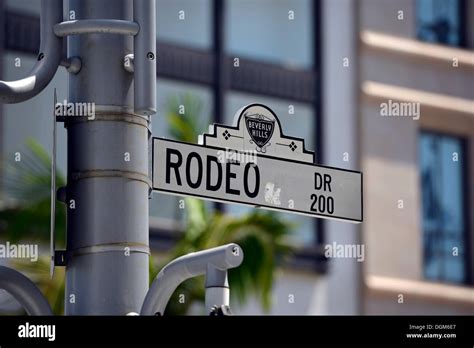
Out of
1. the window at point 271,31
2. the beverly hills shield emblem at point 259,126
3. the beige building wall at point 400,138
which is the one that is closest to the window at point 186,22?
the window at point 271,31

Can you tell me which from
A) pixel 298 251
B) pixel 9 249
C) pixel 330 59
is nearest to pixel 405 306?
pixel 298 251

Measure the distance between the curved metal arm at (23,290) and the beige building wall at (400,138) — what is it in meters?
18.6

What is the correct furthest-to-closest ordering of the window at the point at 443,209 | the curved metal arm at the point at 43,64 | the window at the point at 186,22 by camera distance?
the window at the point at 443,209
the window at the point at 186,22
the curved metal arm at the point at 43,64

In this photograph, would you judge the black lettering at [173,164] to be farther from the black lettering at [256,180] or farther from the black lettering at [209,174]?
the black lettering at [256,180]

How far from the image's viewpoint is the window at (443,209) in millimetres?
25250

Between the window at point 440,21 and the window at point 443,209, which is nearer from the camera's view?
the window at point 443,209

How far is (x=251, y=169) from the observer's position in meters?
6.25

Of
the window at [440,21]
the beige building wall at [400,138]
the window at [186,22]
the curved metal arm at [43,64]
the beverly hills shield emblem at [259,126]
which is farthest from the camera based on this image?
the window at [440,21]

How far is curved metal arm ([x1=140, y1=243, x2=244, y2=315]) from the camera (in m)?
5.73

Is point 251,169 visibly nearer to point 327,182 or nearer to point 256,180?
point 256,180

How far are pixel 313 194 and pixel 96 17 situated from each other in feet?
3.99

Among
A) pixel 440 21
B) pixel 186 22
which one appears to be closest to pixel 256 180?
pixel 186 22

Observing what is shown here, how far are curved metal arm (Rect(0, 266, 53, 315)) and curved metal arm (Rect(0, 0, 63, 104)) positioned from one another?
699mm
